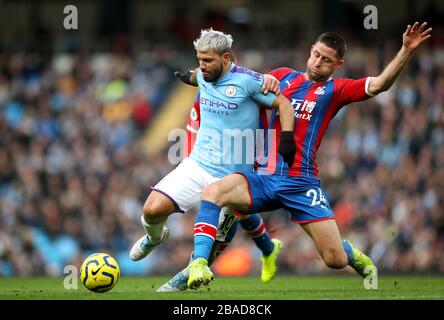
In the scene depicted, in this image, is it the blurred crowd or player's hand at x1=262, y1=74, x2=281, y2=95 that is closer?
player's hand at x1=262, y1=74, x2=281, y2=95

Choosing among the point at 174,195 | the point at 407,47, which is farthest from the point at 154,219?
the point at 407,47

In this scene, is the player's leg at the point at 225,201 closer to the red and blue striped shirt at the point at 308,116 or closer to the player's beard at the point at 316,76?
the red and blue striped shirt at the point at 308,116

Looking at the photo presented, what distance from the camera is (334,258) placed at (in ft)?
30.8

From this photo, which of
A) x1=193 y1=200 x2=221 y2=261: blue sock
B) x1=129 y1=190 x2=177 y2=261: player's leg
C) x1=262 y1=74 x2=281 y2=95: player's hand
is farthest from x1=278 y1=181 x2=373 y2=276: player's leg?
x1=129 y1=190 x2=177 y2=261: player's leg

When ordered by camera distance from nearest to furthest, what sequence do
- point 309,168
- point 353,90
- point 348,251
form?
point 353,90 < point 309,168 < point 348,251

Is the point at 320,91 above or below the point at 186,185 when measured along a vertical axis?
above

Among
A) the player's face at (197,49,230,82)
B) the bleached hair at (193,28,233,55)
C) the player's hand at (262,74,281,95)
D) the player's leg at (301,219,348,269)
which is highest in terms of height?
the bleached hair at (193,28,233,55)

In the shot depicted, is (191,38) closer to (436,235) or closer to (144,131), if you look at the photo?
(144,131)

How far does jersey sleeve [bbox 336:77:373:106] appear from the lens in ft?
30.8

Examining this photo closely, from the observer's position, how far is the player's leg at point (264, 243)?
10.7 meters

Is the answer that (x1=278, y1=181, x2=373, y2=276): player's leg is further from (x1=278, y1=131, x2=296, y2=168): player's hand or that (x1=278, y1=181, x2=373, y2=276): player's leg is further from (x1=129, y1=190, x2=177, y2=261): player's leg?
(x1=129, y1=190, x2=177, y2=261): player's leg

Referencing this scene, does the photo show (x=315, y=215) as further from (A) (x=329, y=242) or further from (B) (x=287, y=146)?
(B) (x=287, y=146)

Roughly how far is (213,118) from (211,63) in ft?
1.87

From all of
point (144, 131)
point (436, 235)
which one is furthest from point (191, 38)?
point (436, 235)
